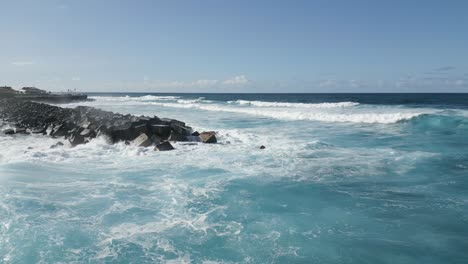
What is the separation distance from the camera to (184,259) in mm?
5809

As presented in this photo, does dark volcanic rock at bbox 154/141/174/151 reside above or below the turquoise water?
above

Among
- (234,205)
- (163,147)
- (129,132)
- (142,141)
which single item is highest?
(129,132)

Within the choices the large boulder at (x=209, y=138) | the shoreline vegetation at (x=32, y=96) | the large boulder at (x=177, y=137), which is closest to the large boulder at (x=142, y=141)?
the large boulder at (x=177, y=137)

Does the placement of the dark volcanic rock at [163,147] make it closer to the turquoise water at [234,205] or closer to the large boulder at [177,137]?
the turquoise water at [234,205]

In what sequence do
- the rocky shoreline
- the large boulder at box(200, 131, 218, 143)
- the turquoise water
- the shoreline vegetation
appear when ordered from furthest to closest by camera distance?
the shoreline vegetation < the large boulder at box(200, 131, 218, 143) < the rocky shoreline < the turquoise water

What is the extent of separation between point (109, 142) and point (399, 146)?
41.6 ft

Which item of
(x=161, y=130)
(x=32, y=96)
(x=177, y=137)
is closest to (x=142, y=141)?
(x=177, y=137)

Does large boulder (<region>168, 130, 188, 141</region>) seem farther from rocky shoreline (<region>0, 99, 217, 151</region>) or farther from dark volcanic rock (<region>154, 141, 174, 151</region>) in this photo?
dark volcanic rock (<region>154, 141, 174, 151</region>)

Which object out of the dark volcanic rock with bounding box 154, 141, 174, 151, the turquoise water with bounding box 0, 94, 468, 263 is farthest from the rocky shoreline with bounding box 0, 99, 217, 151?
the turquoise water with bounding box 0, 94, 468, 263

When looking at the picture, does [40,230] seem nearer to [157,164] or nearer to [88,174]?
[88,174]

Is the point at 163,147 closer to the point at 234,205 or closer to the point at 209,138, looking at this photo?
the point at 209,138

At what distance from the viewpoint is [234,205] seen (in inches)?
323

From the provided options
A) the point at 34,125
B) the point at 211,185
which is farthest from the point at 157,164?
Result: the point at 34,125

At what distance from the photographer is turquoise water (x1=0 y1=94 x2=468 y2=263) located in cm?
610
